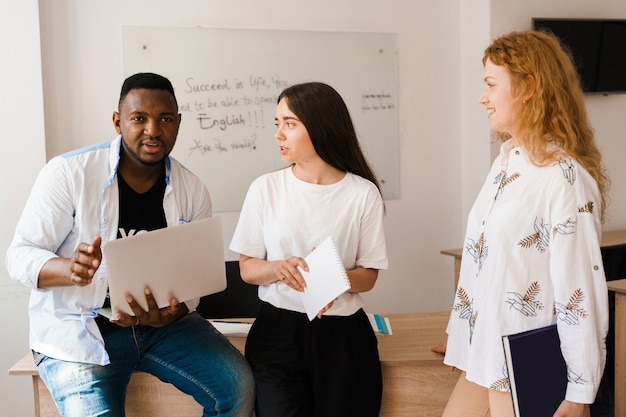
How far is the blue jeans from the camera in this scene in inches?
74.1

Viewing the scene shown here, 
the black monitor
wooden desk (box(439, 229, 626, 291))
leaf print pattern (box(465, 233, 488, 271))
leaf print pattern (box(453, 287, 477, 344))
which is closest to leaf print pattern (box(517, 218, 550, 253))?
leaf print pattern (box(465, 233, 488, 271))

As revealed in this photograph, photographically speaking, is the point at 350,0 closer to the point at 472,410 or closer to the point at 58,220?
the point at 58,220

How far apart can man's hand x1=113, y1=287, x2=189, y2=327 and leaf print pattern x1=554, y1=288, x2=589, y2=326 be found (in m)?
1.07

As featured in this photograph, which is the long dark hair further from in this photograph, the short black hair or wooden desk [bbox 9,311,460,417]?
wooden desk [bbox 9,311,460,417]

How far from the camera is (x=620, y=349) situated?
9.04 feet

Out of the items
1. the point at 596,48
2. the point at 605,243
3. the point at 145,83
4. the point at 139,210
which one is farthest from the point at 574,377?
the point at 596,48

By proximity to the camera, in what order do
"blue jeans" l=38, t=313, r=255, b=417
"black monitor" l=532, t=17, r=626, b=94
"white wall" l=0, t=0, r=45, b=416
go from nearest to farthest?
1. "blue jeans" l=38, t=313, r=255, b=417
2. "white wall" l=0, t=0, r=45, b=416
3. "black monitor" l=532, t=17, r=626, b=94

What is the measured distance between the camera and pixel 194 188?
228 centimetres

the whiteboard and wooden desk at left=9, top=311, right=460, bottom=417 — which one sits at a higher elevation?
the whiteboard

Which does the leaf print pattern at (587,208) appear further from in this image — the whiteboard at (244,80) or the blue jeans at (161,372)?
the whiteboard at (244,80)

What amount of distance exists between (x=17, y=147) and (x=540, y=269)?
2.89 meters

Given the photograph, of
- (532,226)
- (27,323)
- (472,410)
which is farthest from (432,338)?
(27,323)

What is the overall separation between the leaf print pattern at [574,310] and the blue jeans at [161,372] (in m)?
0.92

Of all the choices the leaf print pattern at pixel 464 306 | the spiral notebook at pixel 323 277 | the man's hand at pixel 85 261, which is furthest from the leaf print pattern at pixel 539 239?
the man's hand at pixel 85 261
